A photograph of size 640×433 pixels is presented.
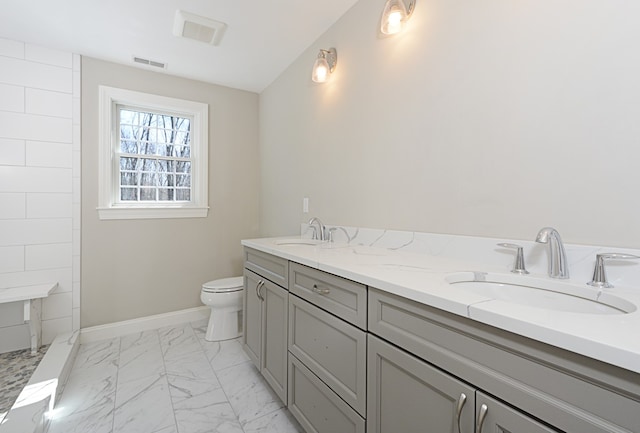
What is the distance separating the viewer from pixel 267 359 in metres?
1.78

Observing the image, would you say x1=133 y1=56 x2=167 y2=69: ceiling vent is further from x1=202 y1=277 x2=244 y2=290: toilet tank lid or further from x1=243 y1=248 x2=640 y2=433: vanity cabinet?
x1=243 y1=248 x2=640 y2=433: vanity cabinet

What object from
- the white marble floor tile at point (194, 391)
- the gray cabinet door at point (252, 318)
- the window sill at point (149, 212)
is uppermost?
the window sill at point (149, 212)

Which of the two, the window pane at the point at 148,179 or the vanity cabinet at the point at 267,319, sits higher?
the window pane at the point at 148,179

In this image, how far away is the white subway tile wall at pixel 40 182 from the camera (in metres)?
2.31

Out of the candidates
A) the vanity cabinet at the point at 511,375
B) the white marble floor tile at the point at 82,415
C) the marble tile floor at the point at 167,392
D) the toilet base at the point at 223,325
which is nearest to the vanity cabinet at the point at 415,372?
the vanity cabinet at the point at 511,375

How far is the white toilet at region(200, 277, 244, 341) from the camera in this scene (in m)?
2.52

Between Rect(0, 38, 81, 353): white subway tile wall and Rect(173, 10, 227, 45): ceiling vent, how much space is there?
1103 mm

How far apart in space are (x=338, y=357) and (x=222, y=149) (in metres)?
2.64

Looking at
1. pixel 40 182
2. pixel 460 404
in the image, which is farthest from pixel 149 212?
pixel 460 404

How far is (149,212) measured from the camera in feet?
9.33

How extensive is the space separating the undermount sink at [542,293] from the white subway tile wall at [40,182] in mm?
2988

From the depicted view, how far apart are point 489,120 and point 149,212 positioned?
112 inches

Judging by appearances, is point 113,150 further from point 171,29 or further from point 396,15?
point 396,15

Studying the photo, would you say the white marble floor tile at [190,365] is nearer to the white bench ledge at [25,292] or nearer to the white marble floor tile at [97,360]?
the white marble floor tile at [97,360]
